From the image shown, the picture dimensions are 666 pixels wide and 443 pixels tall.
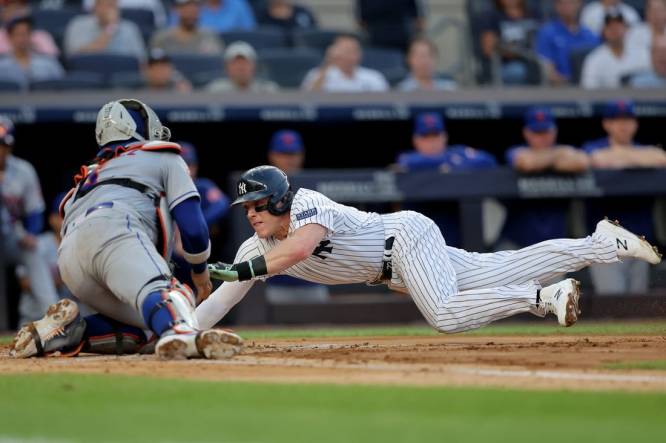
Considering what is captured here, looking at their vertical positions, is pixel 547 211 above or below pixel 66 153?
below

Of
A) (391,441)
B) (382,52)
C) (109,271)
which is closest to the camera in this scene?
(391,441)

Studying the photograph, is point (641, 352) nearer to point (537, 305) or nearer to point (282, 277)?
point (537, 305)

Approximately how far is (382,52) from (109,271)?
7.95 metres

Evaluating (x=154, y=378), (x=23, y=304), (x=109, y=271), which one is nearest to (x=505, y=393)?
(x=154, y=378)

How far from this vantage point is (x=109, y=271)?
230 inches

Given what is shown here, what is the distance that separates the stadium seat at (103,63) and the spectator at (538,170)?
3.84m

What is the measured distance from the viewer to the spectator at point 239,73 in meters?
11.4

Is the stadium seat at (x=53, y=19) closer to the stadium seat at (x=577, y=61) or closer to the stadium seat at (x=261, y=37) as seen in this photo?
the stadium seat at (x=261, y=37)

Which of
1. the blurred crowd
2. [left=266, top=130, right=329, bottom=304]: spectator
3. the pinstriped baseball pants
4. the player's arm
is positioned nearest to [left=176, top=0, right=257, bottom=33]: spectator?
the blurred crowd

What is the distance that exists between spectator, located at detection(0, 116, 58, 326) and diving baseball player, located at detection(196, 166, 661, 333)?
4433 millimetres

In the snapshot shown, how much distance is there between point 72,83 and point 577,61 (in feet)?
17.4

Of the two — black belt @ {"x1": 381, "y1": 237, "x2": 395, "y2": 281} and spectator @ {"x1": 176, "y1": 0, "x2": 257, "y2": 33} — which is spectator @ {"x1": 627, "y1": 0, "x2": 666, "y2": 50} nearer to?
spectator @ {"x1": 176, "y1": 0, "x2": 257, "y2": 33}

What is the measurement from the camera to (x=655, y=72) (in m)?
12.7

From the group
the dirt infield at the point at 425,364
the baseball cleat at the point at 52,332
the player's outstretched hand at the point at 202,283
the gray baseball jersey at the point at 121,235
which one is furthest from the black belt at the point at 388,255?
the baseball cleat at the point at 52,332
